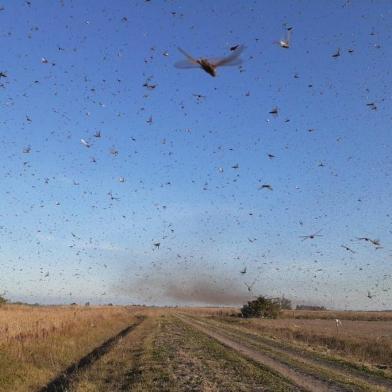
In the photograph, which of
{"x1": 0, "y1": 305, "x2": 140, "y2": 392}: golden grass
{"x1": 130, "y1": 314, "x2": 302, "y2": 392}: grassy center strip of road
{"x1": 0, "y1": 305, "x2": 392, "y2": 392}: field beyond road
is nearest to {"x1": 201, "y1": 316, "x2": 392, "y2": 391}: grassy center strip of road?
{"x1": 0, "y1": 305, "x2": 392, "y2": 392}: field beyond road

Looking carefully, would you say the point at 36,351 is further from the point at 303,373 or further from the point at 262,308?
the point at 262,308

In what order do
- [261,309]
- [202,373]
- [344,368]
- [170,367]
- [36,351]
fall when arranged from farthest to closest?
[261,309], [344,368], [36,351], [170,367], [202,373]

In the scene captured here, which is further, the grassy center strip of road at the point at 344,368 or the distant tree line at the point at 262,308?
the distant tree line at the point at 262,308

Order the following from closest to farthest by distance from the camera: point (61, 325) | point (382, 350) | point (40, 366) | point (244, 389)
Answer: point (244, 389), point (40, 366), point (382, 350), point (61, 325)

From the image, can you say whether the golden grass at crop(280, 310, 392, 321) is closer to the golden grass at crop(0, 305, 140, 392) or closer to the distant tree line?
the distant tree line

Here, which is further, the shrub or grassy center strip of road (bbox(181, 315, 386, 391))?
the shrub

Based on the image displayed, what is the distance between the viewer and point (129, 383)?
1560cm

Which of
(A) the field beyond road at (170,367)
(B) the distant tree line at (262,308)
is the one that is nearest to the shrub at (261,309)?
(B) the distant tree line at (262,308)

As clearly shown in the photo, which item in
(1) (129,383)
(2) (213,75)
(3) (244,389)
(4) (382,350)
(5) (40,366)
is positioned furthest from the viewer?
(4) (382,350)

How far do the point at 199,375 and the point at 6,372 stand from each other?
649cm

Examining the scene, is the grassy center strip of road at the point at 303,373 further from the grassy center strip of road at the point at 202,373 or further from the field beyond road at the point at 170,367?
the grassy center strip of road at the point at 202,373

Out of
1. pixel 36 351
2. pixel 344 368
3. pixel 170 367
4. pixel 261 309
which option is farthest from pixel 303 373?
pixel 261 309

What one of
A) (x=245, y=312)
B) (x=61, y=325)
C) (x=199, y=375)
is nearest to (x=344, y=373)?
(x=199, y=375)

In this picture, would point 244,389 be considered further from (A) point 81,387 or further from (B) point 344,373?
(B) point 344,373
